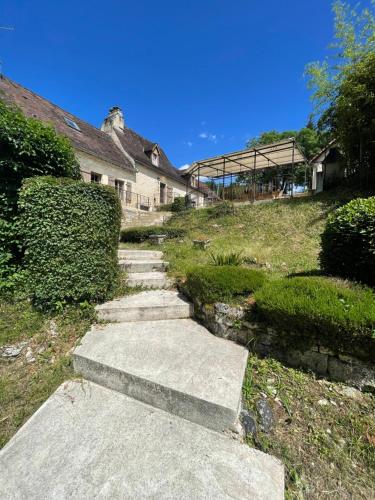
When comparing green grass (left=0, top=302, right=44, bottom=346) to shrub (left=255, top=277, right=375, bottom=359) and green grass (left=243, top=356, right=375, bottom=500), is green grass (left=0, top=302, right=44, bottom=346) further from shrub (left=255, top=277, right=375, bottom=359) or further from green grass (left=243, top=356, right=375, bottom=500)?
shrub (left=255, top=277, right=375, bottom=359)

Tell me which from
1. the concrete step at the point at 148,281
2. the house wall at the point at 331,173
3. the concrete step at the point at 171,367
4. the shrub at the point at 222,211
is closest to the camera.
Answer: the concrete step at the point at 171,367

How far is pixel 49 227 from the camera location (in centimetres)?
285

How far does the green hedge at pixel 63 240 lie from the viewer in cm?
284

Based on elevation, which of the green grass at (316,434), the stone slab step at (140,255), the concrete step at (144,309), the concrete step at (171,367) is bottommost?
the green grass at (316,434)

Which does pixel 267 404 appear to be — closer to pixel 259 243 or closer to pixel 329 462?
pixel 329 462

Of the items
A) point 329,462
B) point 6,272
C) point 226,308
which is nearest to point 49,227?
point 6,272

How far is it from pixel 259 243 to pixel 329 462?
17.2 feet

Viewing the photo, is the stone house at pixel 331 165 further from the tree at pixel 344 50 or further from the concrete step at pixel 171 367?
the concrete step at pixel 171 367

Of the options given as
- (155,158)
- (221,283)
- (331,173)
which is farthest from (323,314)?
(155,158)

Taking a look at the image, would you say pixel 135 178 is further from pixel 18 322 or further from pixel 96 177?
pixel 18 322

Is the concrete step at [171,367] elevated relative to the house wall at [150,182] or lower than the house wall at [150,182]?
lower

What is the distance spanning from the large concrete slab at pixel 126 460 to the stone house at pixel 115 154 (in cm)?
1028

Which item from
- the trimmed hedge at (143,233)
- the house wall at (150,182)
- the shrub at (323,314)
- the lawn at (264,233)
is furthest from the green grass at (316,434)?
the house wall at (150,182)

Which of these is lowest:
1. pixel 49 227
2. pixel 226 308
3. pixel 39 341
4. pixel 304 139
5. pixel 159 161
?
pixel 39 341
